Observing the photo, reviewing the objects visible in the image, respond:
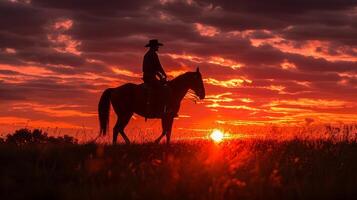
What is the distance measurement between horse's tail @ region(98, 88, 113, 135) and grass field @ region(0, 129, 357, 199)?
540cm

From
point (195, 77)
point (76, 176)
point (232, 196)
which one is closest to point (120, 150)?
point (76, 176)

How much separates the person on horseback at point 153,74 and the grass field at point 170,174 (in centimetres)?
538

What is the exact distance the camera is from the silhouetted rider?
1998 centimetres

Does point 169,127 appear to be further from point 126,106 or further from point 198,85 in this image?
point 198,85

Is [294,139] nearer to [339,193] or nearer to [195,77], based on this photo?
[195,77]

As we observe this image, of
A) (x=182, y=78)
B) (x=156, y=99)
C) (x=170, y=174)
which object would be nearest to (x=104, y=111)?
(x=156, y=99)

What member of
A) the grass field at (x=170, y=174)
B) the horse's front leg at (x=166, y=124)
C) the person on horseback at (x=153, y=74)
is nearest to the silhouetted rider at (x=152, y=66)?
the person on horseback at (x=153, y=74)

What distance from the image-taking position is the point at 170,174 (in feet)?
33.7

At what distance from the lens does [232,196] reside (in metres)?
Result: 8.90

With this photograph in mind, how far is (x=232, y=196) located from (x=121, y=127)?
39.4ft

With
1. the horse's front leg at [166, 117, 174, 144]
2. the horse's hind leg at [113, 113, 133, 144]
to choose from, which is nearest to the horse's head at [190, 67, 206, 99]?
the horse's front leg at [166, 117, 174, 144]

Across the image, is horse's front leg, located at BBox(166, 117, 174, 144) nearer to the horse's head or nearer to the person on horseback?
the person on horseback

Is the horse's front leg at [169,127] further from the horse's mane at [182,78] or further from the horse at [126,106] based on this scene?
the horse's mane at [182,78]

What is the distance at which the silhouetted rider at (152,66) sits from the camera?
65.6ft
